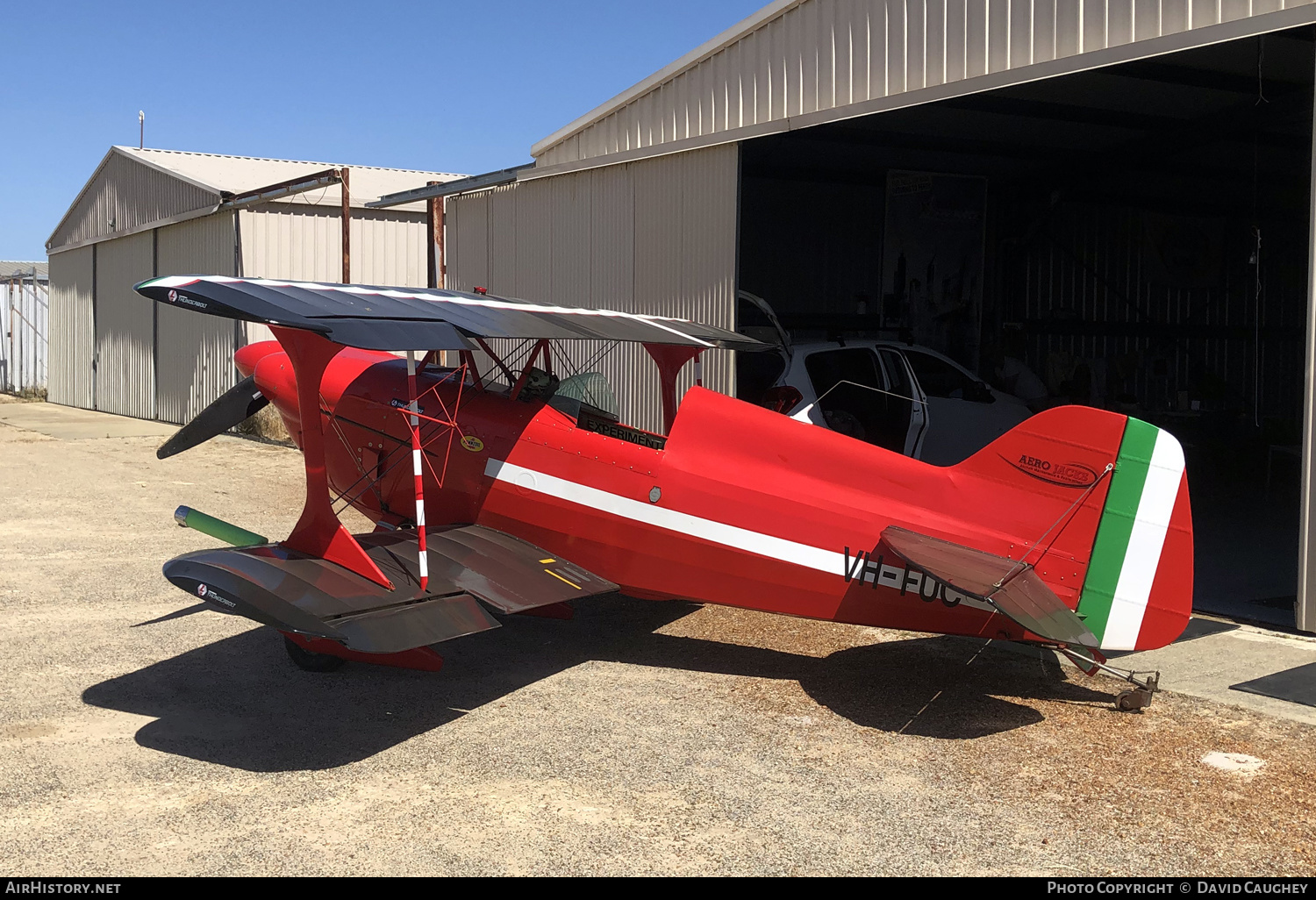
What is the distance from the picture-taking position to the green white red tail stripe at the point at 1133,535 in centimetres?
551

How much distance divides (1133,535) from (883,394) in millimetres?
6066

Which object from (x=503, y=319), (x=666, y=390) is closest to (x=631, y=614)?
(x=666, y=390)

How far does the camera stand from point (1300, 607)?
23.4 feet

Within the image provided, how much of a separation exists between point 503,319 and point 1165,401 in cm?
1520

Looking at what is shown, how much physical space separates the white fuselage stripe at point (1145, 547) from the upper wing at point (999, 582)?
8.6 inches

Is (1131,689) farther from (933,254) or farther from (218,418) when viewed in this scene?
(933,254)

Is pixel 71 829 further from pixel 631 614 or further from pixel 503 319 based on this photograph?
pixel 631 614

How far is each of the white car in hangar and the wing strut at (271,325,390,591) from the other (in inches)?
216

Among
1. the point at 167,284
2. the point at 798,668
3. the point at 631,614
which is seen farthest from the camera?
the point at 631,614

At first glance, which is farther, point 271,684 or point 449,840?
point 271,684

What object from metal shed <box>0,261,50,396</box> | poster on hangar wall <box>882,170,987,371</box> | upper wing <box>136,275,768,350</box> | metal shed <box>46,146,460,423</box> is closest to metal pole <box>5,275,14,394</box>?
metal shed <box>0,261,50,396</box>

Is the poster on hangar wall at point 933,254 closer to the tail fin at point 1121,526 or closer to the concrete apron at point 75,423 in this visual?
the tail fin at point 1121,526

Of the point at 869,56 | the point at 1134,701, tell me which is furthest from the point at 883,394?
the point at 1134,701

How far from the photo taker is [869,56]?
32.5ft
